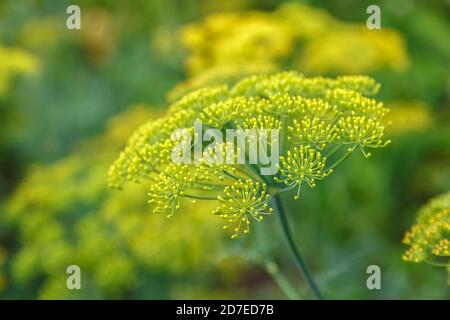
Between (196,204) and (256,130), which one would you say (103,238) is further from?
(256,130)

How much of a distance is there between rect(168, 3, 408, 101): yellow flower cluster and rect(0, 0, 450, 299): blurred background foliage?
0.04 feet

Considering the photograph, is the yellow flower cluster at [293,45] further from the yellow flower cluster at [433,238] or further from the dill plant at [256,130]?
the yellow flower cluster at [433,238]


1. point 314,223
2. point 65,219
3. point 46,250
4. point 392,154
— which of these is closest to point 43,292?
point 46,250

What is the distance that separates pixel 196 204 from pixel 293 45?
1642mm

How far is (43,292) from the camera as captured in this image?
171 inches

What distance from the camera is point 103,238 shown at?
427cm

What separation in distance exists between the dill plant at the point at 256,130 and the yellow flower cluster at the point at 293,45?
1475mm

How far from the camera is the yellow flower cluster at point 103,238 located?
418cm

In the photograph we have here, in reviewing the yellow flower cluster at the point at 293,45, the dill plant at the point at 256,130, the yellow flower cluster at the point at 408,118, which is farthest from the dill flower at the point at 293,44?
the dill plant at the point at 256,130

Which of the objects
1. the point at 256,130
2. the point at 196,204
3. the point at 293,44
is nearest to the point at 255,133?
the point at 256,130

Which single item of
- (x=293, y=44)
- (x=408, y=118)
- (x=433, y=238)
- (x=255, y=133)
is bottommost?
(x=433, y=238)

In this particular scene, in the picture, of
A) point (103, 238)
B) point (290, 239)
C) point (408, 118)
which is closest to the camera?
point (290, 239)

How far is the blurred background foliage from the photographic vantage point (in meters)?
4.26
